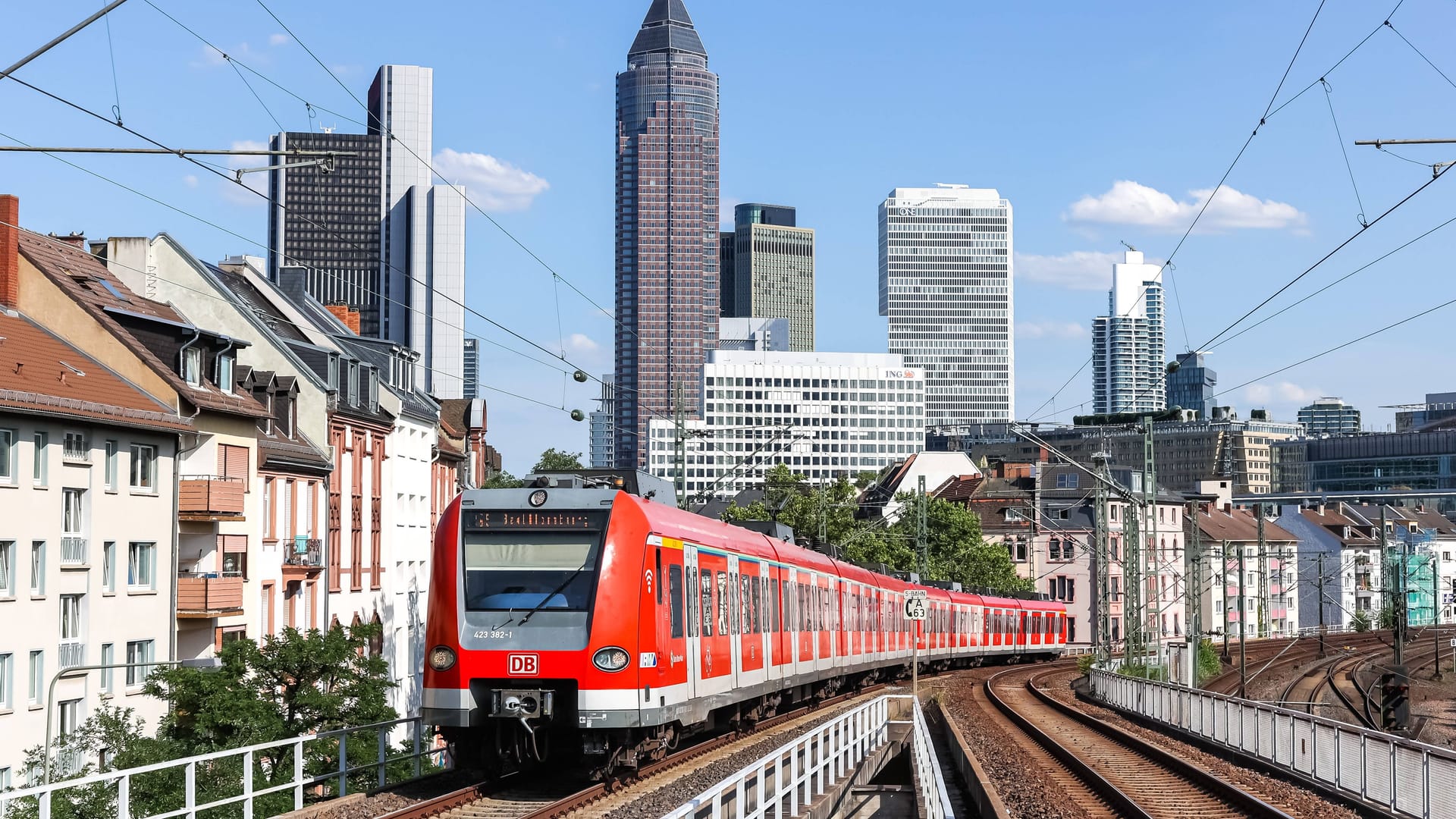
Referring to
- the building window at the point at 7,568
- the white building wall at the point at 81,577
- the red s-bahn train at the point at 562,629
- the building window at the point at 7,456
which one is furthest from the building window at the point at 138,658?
the red s-bahn train at the point at 562,629

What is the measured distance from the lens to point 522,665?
763 inches

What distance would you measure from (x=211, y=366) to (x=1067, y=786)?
29928 mm

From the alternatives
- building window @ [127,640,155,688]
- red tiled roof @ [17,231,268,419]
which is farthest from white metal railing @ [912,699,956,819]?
red tiled roof @ [17,231,268,419]

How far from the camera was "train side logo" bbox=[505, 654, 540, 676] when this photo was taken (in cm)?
1938

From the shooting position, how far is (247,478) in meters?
46.1

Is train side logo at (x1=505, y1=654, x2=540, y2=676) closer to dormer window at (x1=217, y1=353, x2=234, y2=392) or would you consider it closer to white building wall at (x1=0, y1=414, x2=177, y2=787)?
white building wall at (x1=0, y1=414, x2=177, y2=787)

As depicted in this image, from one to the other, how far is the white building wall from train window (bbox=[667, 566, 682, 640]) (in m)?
17.7

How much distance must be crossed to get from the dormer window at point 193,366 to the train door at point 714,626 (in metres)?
23.9

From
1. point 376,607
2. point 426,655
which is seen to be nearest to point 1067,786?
point 426,655

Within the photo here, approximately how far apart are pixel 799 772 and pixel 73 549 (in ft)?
82.2

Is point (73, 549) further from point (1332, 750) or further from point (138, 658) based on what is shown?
point (1332, 750)

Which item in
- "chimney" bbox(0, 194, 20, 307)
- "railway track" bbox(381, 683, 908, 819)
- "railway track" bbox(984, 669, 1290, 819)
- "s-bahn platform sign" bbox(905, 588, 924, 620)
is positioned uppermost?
"chimney" bbox(0, 194, 20, 307)

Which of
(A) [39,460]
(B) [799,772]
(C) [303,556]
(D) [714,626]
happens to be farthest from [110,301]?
(B) [799,772]

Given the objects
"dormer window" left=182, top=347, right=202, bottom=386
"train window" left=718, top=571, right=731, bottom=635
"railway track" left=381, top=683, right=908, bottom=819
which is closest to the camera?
"railway track" left=381, top=683, right=908, bottom=819
